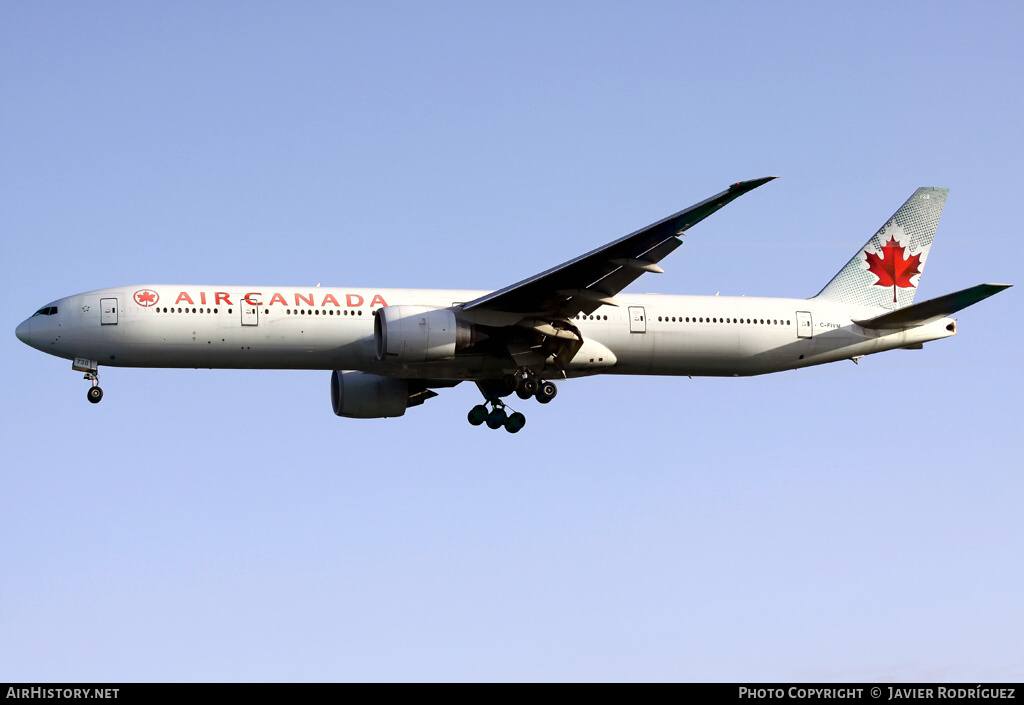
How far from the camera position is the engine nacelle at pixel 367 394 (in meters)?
40.8

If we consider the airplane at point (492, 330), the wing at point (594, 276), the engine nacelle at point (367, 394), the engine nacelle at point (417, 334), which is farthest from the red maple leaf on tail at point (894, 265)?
the engine nacelle at point (367, 394)

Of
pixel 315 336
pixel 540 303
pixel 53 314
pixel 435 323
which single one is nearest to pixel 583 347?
pixel 540 303

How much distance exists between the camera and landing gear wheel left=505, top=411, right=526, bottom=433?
39594 mm

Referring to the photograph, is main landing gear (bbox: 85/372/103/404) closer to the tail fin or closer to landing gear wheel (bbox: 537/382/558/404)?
landing gear wheel (bbox: 537/382/558/404)

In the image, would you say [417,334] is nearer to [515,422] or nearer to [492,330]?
[492,330]

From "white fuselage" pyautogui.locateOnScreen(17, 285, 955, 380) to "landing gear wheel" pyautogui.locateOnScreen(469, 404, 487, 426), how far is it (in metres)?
1.73

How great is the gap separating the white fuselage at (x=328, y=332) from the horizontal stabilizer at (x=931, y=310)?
2.83m

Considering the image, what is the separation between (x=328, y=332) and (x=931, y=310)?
16790 mm

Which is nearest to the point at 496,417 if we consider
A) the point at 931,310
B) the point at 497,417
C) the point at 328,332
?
the point at 497,417

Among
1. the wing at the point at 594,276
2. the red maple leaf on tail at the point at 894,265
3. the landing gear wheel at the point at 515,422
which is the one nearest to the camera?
the wing at the point at 594,276

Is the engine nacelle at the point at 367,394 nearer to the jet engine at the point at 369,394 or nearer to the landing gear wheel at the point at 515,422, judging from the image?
the jet engine at the point at 369,394

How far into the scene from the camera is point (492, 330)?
36.9 meters

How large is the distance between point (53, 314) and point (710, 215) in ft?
56.1
